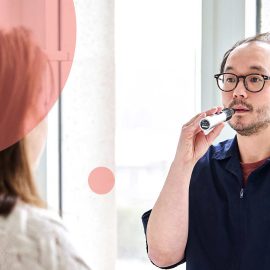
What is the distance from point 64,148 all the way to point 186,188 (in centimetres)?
31

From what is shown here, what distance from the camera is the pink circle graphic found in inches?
34.3

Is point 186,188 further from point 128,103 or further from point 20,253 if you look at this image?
point 20,253

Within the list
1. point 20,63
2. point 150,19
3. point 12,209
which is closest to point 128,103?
point 150,19

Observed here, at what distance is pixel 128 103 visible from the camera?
1.26m

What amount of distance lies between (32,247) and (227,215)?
0.57m

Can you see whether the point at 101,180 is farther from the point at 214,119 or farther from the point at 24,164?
the point at 24,164

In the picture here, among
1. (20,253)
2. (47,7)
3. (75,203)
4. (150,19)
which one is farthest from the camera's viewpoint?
(150,19)

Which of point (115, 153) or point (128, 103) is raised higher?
point (128, 103)

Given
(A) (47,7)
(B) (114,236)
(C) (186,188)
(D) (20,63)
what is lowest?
(B) (114,236)

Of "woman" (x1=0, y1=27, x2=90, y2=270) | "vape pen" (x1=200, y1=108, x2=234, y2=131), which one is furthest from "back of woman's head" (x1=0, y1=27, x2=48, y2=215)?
"vape pen" (x1=200, y1=108, x2=234, y2=131)

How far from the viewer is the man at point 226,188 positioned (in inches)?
46.5

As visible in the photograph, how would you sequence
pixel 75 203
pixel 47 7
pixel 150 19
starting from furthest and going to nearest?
1. pixel 150 19
2. pixel 75 203
3. pixel 47 7

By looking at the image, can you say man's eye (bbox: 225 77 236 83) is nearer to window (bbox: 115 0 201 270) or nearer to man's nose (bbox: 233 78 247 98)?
man's nose (bbox: 233 78 247 98)

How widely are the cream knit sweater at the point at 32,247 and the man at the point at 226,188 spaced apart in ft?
1.64
